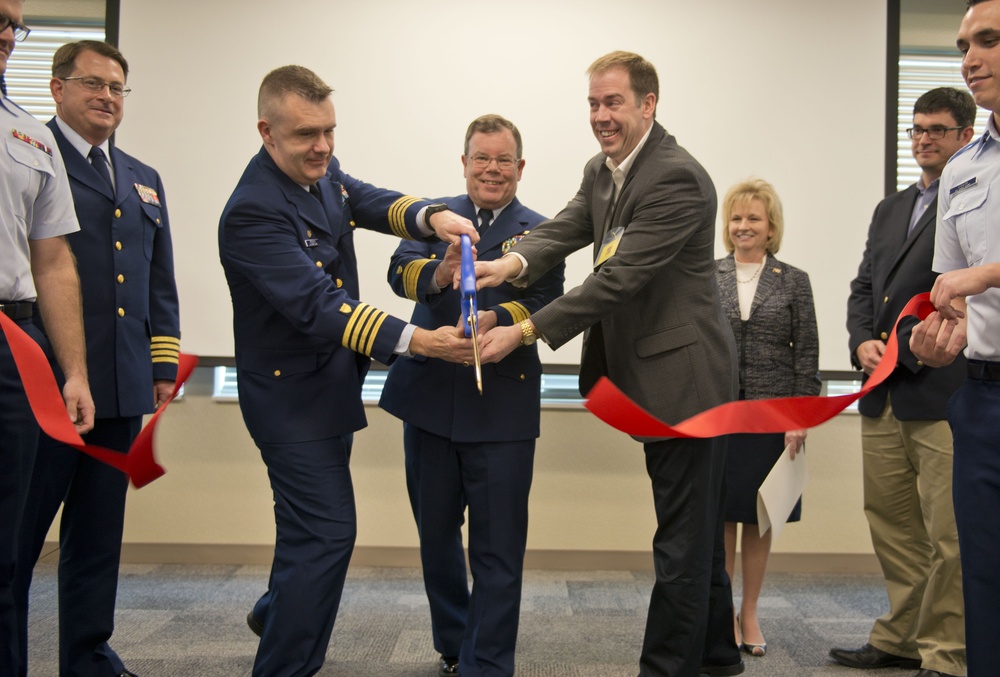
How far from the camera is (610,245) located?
2572 mm

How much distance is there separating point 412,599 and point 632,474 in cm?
129

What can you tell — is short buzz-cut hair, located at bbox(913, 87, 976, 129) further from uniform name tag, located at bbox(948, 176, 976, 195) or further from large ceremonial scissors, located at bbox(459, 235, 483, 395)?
large ceremonial scissors, located at bbox(459, 235, 483, 395)

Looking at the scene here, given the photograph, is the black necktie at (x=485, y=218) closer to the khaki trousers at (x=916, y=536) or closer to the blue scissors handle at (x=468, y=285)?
the blue scissors handle at (x=468, y=285)

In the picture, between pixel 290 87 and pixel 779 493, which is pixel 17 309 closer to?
pixel 290 87

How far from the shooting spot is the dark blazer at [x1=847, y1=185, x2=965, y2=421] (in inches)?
122

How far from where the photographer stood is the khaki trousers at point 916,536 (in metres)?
3.03

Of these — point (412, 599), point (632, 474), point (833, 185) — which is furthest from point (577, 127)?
point (412, 599)

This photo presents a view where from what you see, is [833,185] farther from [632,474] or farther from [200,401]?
[200,401]

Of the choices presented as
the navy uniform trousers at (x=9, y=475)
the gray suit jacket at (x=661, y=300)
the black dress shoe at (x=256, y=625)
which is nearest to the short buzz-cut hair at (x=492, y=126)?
the gray suit jacket at (x=661, y=300)

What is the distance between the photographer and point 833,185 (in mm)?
4520

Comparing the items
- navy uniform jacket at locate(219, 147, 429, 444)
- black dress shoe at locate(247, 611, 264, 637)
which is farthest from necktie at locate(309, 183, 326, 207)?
black dress shoe at locate(247, 611, 264, 637)

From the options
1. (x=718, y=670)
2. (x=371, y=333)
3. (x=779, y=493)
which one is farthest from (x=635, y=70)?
(x=718, y=670)

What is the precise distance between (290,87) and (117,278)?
0.87 m

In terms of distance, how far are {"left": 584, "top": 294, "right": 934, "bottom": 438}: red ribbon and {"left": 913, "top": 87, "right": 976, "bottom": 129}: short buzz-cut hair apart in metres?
1.02
